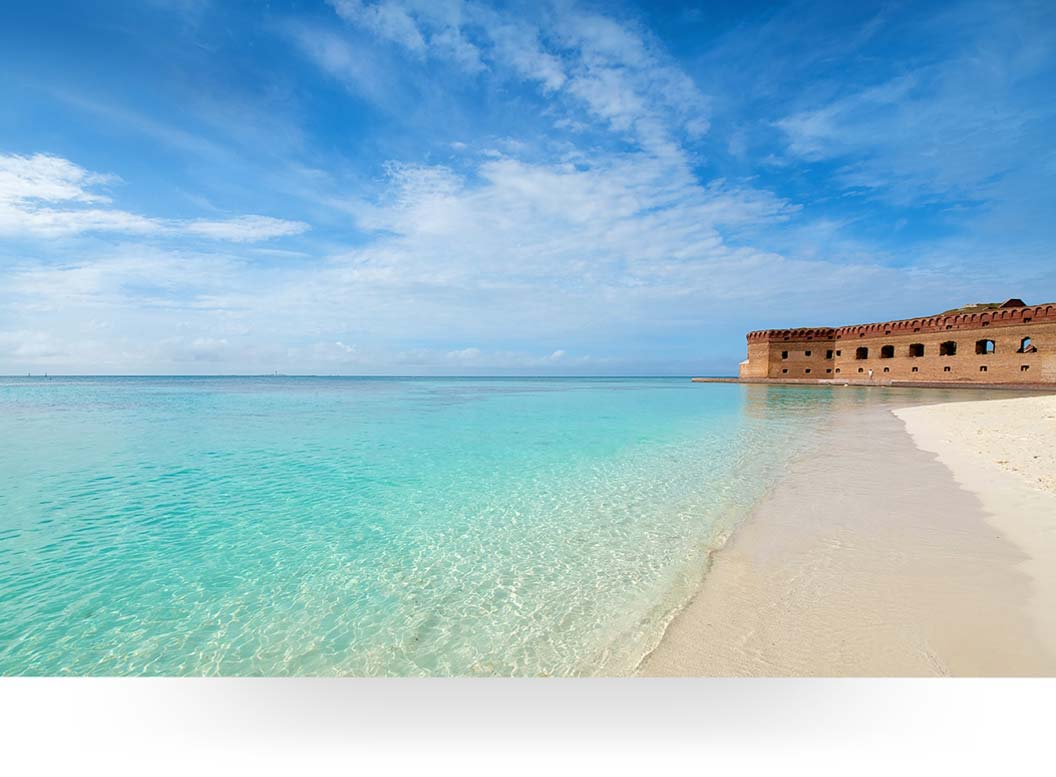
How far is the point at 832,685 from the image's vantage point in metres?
2.37

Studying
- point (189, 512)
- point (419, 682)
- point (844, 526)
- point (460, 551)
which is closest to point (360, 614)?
point (419, 682)

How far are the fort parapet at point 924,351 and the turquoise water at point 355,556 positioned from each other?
35584mm

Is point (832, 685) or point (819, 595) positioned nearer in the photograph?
point (832, 685)

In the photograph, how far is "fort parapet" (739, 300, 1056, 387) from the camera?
30.8 m

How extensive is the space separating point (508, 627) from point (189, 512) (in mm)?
4786

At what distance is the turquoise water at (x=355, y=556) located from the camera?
2.84 m

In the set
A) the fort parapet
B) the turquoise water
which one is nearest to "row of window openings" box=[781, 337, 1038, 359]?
the fort parapet

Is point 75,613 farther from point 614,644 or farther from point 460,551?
point 614,644

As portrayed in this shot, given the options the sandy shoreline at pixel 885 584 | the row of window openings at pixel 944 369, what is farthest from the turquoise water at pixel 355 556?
the row of window openings at pixel 944 369

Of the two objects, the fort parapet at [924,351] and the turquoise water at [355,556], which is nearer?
the turquoise water at [355,556]

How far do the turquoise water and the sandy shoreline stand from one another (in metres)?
0.37

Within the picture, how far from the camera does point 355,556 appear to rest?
14.1 ft

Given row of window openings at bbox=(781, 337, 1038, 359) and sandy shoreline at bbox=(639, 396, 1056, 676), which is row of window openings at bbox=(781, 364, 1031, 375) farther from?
sandy shoreline at bbox=(639, 396, 1056, 676)

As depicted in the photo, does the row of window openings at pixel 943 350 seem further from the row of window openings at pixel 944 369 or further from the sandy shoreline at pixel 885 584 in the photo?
the sandy shoreline at pixel 885 584
